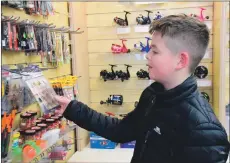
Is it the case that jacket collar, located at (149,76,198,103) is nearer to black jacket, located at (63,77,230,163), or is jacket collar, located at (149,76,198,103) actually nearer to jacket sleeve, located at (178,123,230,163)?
black jacket, located at (63,77,230,163)

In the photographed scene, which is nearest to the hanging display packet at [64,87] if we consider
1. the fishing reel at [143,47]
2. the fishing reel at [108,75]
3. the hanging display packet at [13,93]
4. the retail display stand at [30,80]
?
the retail display stand at [30,80]

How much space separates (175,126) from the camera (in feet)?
3.39

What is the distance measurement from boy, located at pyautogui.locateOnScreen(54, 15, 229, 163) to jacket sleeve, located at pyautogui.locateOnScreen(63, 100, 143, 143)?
0.07 meters

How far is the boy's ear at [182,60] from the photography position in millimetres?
1093

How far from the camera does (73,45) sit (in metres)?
2.48

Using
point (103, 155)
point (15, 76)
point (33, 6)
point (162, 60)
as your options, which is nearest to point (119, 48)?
point (103, 155)

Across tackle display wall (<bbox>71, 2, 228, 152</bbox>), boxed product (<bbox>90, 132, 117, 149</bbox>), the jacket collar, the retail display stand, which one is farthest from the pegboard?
the jacket collar

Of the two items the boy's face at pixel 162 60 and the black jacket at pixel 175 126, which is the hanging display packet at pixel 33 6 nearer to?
the black jacket at pixel 175 126

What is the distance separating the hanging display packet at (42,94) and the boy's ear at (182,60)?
579mm

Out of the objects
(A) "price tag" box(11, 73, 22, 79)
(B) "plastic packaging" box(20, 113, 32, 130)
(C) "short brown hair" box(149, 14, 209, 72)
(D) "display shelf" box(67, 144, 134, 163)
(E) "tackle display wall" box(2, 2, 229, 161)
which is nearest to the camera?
(C) "short brown hair" box(149, 14, 209, 72)

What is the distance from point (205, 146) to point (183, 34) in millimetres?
416

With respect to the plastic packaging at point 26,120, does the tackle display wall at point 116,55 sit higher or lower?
higher

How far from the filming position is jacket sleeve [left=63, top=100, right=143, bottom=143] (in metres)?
1.25

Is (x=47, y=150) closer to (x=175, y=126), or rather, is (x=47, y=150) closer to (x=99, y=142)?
(x=175, y=126)
